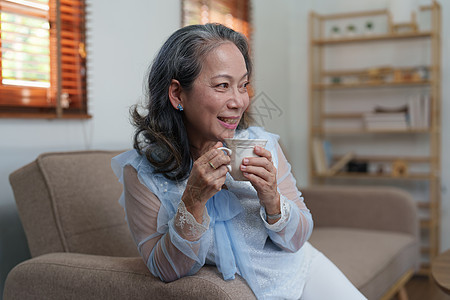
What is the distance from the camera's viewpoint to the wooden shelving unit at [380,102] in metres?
3.70

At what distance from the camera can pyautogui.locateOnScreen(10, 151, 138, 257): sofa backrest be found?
1670 millimetres

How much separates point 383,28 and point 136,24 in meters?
2.17

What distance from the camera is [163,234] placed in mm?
1287

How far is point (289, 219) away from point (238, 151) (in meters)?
0.25

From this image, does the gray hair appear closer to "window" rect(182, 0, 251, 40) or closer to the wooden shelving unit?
"window" rect(182, 0, 251, 40)

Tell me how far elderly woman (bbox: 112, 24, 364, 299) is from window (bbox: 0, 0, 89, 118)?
726mm

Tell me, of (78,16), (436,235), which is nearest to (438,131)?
(436,235)

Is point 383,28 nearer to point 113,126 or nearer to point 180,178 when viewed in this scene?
point 113,126

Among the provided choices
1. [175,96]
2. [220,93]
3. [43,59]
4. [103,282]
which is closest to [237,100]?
[220,93]

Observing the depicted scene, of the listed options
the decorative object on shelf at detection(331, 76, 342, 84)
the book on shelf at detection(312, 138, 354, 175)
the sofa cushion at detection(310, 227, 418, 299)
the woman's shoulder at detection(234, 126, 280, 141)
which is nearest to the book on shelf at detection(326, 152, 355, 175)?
the book on shelf at detection(312, 138, 354, 175)

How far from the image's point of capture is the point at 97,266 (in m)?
1.42

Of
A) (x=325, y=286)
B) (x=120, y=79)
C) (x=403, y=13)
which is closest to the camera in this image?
(x=325, y=286)

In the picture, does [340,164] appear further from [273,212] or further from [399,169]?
[273,212]

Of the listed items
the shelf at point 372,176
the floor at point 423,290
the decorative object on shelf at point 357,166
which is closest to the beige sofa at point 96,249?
the floor at point 423,290
